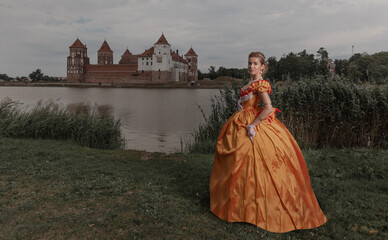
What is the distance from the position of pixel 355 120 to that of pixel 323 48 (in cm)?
8046

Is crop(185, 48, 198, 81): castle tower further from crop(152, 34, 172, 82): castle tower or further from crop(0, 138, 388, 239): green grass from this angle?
crop(0, 138, 388, 239): green grass

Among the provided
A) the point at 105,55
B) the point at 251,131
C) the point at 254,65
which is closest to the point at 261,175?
the point at 251,131

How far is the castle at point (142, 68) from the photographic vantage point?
86000 mm

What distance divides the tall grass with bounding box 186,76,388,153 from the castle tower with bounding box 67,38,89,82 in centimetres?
9378

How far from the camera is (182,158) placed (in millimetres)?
6965

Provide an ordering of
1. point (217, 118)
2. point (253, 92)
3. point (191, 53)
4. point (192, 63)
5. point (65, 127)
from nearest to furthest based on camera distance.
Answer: point (253, 92)
point (217, 118)
point (65, 127)
point (192, 63)
point (191, 53)

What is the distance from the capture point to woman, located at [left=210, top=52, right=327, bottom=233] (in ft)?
11.1

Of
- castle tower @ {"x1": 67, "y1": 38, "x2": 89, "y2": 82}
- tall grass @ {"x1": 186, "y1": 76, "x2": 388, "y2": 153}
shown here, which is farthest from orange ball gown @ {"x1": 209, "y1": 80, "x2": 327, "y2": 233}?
castle tower @ {"x1": 67, "y1": 38, "x2": 89, "y2": 82}

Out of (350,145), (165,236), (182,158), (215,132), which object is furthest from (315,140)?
(165,236)

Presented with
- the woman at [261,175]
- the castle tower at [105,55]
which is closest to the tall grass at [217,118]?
the woman at [261,175]

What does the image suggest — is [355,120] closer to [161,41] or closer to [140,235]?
[140,235]

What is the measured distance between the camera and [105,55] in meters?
102

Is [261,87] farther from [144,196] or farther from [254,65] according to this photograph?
[144,196]

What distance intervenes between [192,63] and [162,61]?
17431 millimetres
